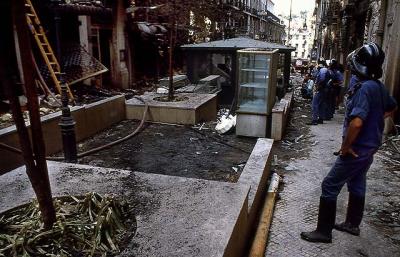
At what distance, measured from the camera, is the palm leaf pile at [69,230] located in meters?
2.64

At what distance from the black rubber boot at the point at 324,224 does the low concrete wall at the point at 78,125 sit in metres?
5.09

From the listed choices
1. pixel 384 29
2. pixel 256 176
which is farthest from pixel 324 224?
pixel 384 29

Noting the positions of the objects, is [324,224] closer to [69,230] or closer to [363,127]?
[363,127]

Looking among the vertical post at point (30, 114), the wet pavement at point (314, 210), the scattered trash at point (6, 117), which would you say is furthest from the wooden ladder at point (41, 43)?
the vertical post at point (30, 114)

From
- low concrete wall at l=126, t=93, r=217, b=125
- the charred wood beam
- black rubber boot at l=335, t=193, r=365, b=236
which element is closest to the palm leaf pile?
black rubber boot at l=335, t=193, r=365, b=236

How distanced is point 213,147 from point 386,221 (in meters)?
4.00

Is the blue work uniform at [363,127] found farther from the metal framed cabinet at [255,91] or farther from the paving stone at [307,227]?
the metal framed cabinet at [255,91]

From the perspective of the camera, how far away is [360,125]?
378cm

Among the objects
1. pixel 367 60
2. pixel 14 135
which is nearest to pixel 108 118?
pixel 14 135

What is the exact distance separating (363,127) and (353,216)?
132 cm

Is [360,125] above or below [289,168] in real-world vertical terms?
above

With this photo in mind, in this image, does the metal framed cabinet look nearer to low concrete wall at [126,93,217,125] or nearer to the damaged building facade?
low concrete wall at [126,93,217,125]

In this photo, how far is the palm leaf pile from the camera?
8.68 ft

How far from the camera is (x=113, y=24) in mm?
17703
